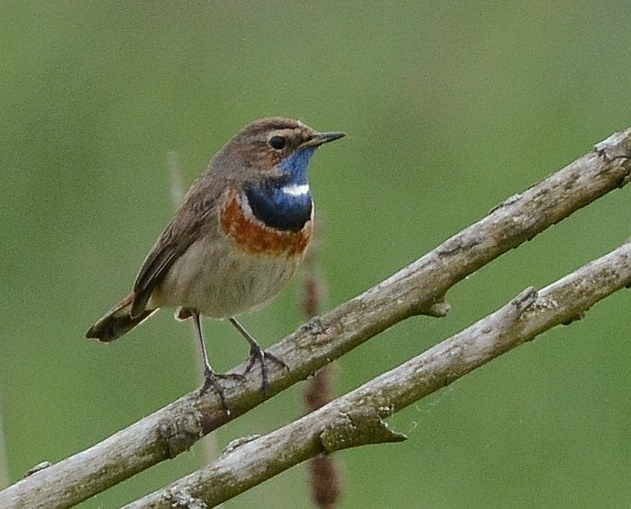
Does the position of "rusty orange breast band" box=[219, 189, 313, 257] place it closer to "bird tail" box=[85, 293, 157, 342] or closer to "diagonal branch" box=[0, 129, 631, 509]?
"bird tail" box=[85, 293, 157, 342]

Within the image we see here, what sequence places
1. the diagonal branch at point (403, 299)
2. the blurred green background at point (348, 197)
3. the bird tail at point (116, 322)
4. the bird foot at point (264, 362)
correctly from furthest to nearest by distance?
the blurred green background at point (348, 197) < the bird tail at point (116, 322) < the bird foot at point (264, 362) < the diagonal branch at point (403, 299)

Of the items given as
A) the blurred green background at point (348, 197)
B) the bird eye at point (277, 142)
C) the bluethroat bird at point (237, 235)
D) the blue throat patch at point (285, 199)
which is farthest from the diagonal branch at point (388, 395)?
the blurred green background at point (348, 197)

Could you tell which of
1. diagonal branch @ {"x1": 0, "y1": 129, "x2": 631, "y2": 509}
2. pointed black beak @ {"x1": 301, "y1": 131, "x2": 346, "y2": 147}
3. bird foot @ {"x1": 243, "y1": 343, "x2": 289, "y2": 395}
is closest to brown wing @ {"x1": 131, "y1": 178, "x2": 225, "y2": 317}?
Answer: pointed black beak @ {"x1": 301, "y1": 131, "x2": 346, "y2": 147}

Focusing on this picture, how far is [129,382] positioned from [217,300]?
234cm

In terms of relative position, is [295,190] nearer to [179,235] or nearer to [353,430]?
[179,235]

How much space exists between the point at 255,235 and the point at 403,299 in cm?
137

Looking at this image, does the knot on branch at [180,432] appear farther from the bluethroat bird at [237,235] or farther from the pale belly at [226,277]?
the pale belly at [226,277]

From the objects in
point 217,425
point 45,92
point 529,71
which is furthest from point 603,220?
point 217,425

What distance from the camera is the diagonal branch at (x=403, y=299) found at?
512 centimetres

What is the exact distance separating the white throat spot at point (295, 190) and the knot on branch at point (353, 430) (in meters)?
1.81

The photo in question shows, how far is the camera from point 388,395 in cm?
497

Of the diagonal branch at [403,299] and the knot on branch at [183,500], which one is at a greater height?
the diagonal branch at [403,299]

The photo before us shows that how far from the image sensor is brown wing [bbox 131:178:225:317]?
259 inches

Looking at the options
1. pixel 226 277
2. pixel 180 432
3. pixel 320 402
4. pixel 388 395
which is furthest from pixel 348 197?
pixel 388 395
